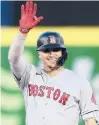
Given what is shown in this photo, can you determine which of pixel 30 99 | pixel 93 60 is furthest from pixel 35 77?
pixel 93 60

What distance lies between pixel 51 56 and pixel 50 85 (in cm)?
19

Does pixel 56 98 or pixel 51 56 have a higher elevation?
pixel 51 56

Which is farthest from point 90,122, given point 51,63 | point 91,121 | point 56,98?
point 51,63

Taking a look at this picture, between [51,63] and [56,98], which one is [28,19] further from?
[56,98]

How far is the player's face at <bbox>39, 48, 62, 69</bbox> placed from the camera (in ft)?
13.4

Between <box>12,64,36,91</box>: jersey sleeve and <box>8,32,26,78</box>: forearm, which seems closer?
<box>8,32,26,78</box>: forearm

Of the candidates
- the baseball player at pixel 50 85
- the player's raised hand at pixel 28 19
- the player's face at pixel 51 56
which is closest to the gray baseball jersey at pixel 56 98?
the baseball player at pixel 50 85

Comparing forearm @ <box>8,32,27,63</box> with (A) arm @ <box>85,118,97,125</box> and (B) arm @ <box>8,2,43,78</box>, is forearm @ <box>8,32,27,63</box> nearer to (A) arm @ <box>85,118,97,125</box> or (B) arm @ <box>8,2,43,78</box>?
(B) arm @ <box>8,2,43,78</box>

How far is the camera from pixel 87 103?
414 cm

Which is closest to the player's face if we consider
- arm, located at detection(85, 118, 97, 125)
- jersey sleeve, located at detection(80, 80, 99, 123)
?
jersey sleeve, located at detection(80, 80, 99, 123)

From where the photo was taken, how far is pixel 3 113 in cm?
595

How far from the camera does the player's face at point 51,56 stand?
4.09m

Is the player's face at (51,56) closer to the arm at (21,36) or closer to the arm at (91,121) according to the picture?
the arm at (21,36)

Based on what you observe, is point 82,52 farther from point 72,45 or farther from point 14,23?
point 14,23
